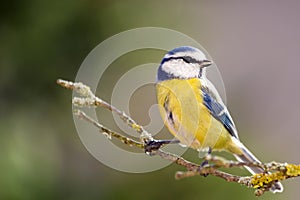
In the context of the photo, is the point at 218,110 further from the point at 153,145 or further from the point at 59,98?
the point at 59,98

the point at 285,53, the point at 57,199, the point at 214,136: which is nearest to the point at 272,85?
the point at 285,53

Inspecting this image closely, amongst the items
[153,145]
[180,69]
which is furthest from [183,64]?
[153,145]

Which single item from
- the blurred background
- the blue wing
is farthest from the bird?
the blurred background

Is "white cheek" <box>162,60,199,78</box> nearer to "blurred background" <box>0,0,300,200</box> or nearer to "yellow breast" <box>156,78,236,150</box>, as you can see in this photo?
"yellow breast" <box>156,78,236,150</box>

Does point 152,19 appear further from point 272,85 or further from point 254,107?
point 272,85

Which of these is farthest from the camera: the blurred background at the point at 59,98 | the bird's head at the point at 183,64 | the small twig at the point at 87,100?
the blurred background at the point at 59,98

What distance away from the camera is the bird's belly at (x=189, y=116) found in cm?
59

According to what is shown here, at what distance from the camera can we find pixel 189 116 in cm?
62

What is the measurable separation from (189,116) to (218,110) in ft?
0.12

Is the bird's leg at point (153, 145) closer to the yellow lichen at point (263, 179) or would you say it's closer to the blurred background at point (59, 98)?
the yellow lichen at point (263, 179)

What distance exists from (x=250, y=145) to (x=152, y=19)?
0.60 metres

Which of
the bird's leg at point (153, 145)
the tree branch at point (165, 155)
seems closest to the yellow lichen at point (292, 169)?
the tree branch at point (165, 155)

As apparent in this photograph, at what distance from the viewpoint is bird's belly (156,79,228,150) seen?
1.92ft

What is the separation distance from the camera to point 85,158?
255 cm
